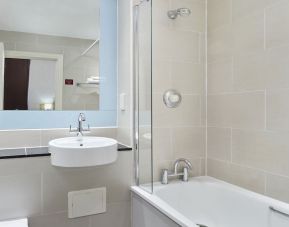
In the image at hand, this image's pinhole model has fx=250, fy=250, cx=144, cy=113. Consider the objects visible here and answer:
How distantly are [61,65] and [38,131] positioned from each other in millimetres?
531

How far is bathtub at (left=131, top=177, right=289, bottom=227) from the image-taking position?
57.2 inches

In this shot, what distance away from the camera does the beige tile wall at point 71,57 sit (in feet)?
5.98

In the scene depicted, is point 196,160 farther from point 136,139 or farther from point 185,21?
point 185,21

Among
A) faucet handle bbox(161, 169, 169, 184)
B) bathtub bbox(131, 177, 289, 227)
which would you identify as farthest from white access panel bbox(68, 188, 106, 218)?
faucet handle bbox(161, 169, 169, 184)

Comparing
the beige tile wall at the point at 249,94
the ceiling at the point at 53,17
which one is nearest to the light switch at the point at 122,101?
the ceiling at the point at 53,17

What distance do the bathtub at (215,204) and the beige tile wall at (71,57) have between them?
2.59ft

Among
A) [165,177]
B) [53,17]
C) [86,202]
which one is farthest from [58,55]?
[165,177]

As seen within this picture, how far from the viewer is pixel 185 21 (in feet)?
6.75

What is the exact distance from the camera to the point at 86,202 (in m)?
1.63

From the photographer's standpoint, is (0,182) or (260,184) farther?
(260,184)

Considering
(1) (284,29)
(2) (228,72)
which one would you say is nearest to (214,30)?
(2) (228,72)

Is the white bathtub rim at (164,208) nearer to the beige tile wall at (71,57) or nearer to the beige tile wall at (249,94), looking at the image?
the beige tile wall at (249,94)

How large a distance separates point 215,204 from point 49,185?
1174 millimetres

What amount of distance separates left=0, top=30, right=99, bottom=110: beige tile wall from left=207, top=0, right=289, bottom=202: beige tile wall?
98 centimetres
